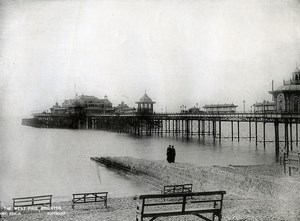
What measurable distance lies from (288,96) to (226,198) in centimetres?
3596

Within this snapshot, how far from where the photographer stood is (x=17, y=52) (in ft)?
40.9

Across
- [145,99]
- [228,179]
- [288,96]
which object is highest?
[145,99]

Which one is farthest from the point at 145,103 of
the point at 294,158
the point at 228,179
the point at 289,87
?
the point at 294,158

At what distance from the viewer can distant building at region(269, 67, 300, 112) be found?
43719 mm

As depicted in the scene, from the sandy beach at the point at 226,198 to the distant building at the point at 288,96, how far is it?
88.5ft

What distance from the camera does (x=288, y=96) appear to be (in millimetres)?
44125

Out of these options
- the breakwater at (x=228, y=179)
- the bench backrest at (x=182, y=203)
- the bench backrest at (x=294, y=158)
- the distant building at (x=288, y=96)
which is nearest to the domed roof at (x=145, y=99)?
the distant building at (x=288, y=96)

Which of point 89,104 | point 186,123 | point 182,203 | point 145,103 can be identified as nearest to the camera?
point 182,203

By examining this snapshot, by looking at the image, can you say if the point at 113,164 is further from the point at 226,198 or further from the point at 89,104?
the point at 89,104

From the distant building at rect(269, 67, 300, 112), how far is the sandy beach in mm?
26986

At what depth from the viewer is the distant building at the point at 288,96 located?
43.7m

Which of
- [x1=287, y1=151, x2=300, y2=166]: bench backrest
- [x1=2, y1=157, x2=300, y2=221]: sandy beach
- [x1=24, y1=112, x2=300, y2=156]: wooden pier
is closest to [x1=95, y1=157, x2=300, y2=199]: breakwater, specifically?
[x1=2, y1=157, x2=300, y2=221]: sandy beach

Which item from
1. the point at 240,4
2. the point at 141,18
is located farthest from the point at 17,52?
the point at 240,4

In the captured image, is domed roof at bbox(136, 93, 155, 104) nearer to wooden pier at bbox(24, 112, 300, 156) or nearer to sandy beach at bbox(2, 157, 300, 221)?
wooden pier at bbox(24, 112, 300, 156)
